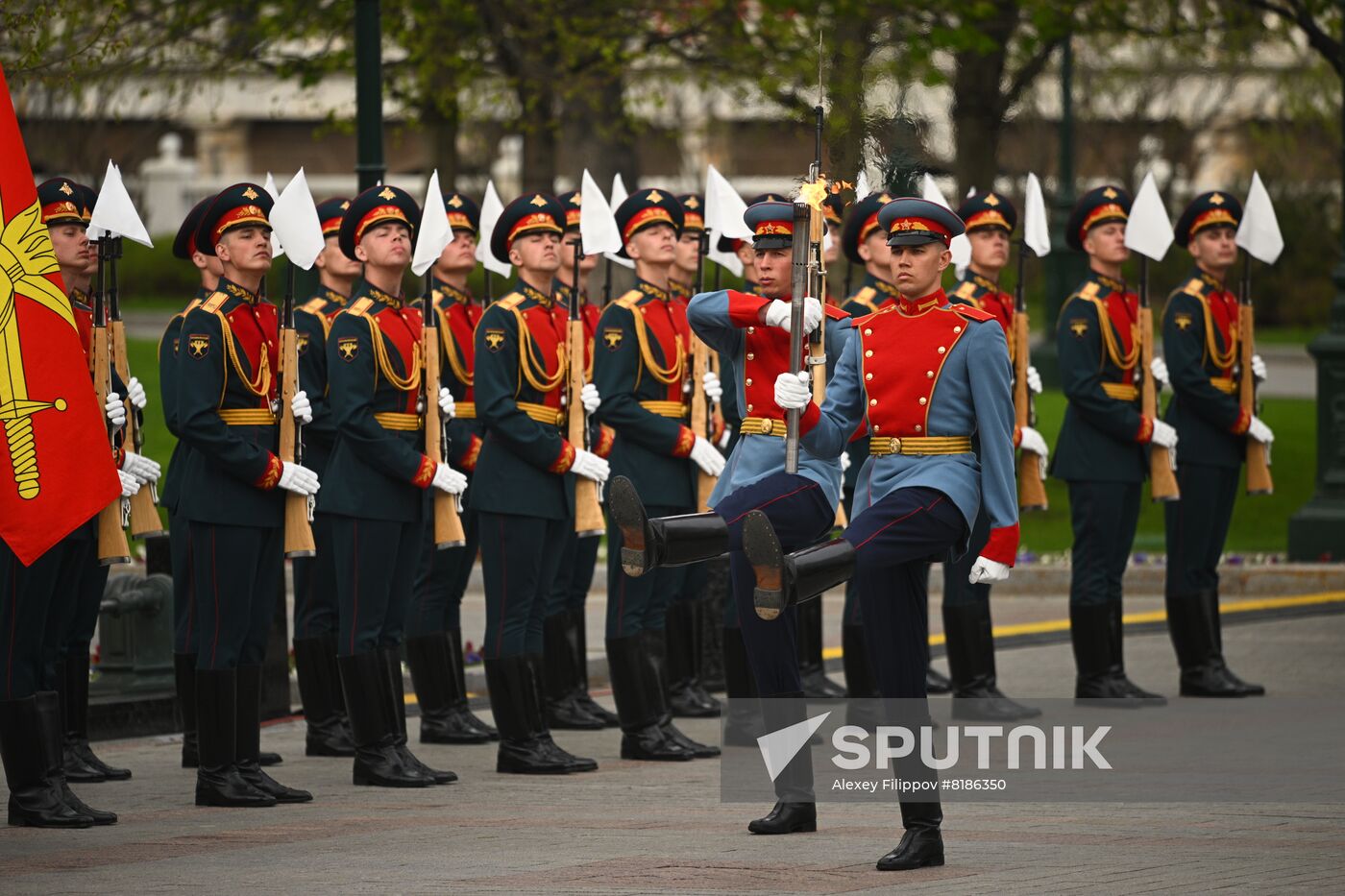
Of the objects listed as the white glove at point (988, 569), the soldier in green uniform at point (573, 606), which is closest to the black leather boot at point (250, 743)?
the soldier in green uniform at point (573, 606)

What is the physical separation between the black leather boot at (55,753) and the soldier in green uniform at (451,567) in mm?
2087

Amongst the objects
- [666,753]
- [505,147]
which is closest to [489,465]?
[666,753]

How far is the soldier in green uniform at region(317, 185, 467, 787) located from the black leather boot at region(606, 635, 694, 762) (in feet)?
2.69

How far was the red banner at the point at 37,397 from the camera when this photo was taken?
25.0ft

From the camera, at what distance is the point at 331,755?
10.0m

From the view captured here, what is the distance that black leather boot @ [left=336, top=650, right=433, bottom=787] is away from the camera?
909cm

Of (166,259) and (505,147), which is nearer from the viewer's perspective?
(166,259)

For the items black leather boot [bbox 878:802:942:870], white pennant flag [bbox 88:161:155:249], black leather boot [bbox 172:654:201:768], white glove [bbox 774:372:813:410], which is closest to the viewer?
black leather boot [bbox 878:802:942:870]

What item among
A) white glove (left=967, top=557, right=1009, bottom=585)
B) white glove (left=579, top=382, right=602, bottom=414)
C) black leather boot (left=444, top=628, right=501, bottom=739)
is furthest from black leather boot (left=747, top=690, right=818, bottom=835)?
black leather boot (left=444, top=628, right=501, bottom=739)

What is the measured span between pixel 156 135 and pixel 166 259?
161 inches

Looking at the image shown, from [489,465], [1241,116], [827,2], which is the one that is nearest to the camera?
[489,465]

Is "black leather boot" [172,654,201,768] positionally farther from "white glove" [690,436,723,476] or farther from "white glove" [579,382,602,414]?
"white glove" [690,436,723,476]

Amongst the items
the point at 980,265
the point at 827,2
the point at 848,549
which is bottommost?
the point at 848,549

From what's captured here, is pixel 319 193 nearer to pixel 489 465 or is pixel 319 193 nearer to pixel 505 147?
pixel 505 147
